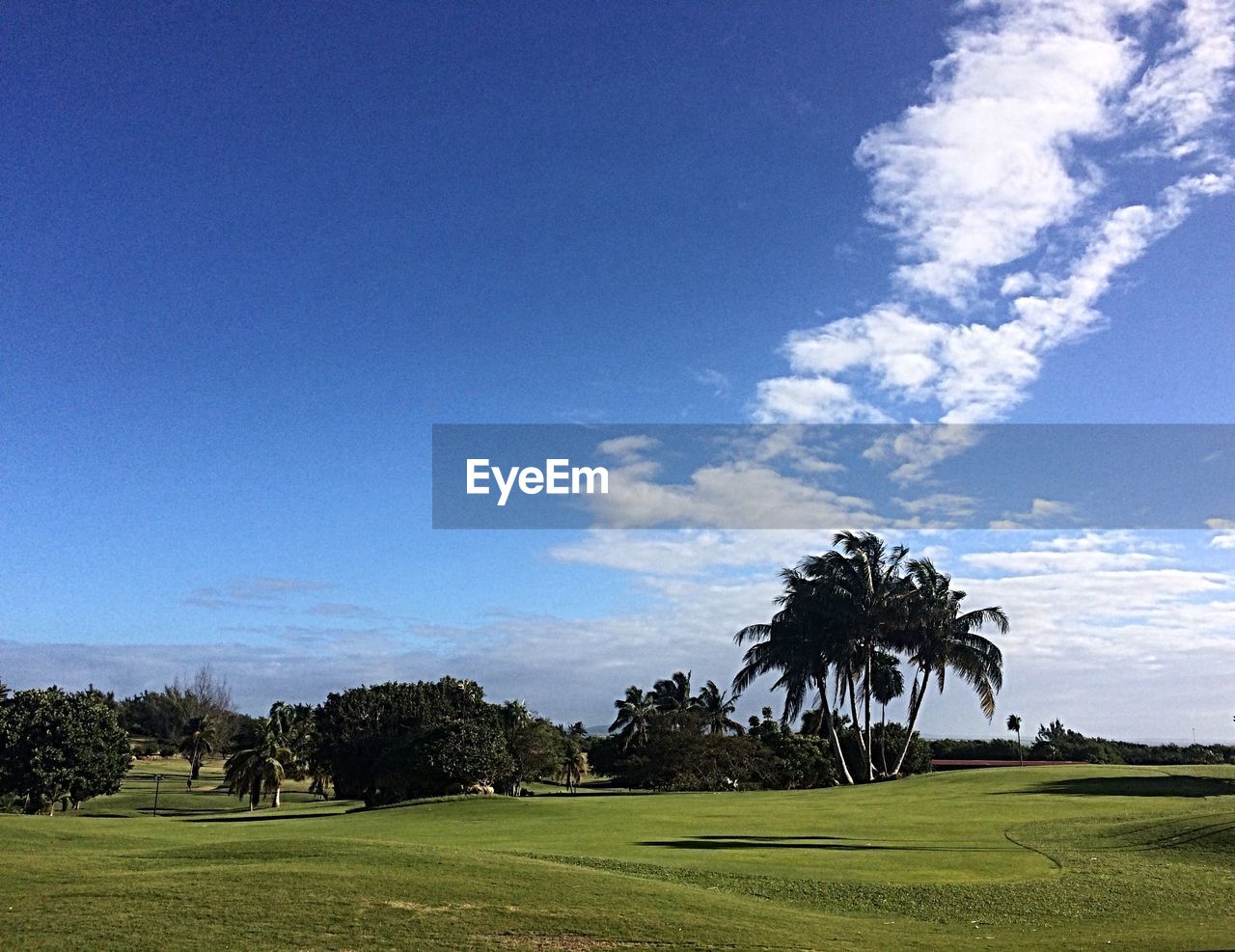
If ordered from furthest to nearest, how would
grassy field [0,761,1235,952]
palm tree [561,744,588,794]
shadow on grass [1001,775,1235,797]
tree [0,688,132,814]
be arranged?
palm tree [561,744,588,794] → tree [0,688,132,814] → shadow on grass [1001,775,1235,797] → grassy field [0,761,1235,952]

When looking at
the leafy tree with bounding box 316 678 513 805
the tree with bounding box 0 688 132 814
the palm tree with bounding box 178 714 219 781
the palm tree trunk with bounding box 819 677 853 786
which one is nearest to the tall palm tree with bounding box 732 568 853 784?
the palm tree trunk with bounding box 819 677 853 786

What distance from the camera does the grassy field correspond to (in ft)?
49.1

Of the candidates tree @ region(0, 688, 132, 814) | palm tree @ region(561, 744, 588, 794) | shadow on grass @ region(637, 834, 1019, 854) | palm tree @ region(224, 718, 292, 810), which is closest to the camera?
shadow on grass @ region(637, 834, 1019, 854)

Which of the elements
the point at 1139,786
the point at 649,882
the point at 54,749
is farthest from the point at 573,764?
the point at 649,882

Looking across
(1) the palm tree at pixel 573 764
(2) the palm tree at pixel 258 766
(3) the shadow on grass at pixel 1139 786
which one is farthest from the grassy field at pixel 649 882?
(1) the palm tree at pixel 573 764

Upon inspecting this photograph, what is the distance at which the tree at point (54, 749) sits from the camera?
59.6 metres

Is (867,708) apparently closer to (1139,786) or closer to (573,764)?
(1139,786)

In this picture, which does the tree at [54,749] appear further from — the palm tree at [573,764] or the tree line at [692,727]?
the palm tree at [573,764]

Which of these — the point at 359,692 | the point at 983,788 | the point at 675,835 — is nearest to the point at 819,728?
the point at 983,788

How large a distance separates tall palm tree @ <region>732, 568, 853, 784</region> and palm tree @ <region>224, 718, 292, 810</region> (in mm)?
37116

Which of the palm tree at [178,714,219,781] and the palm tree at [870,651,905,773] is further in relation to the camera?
the palm tree at [178,714,219,781]

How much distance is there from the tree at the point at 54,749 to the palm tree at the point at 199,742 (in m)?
40.1

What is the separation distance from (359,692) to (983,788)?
143ft

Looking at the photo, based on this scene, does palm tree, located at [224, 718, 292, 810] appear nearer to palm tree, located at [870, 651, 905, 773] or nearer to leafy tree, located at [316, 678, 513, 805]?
leafy tree, located at [316, 678, 513, 805]
